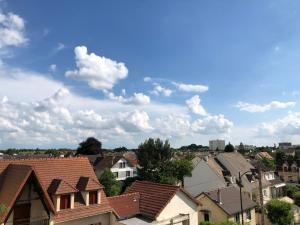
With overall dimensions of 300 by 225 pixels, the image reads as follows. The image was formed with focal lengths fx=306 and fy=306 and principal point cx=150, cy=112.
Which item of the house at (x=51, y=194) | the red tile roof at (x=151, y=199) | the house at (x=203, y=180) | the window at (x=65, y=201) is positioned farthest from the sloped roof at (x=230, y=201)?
the window at (x=65, y=201)

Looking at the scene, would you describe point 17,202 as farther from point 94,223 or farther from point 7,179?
point 94,223

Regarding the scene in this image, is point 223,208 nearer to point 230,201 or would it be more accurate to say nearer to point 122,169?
point 230,201

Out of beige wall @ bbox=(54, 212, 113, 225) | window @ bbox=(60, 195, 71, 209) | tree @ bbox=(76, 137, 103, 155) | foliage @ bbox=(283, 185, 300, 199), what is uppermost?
tree @ bbox=(76, 137, 103, 155)

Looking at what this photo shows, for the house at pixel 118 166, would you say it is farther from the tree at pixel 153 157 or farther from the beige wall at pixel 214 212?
the beige wall at pixel 214 212

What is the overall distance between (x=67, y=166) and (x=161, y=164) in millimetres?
39472

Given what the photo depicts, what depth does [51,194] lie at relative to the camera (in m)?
23.6

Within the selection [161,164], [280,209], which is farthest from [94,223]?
[161,164]

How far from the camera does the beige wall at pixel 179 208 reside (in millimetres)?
28708

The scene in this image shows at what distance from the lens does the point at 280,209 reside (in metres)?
42.7

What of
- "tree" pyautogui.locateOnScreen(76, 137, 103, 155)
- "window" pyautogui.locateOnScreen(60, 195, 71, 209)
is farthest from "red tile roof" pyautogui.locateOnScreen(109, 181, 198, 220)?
"tree" pyautogui.locateOnScreen(76, 137, 103, 155)

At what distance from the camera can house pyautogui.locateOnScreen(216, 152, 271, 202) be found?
196 ft

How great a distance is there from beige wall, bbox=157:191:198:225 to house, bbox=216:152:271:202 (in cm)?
2923

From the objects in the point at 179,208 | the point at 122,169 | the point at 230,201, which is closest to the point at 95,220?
the point at 179,208

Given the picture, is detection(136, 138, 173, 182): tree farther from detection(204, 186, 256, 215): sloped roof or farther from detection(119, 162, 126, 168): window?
detection(204, 186, 256, 215): sloped roof
